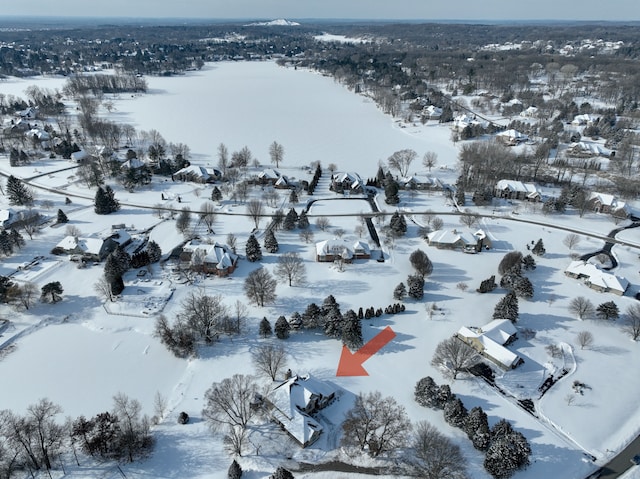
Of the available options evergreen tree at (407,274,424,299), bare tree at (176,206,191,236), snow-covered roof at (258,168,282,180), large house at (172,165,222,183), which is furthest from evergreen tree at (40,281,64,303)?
snow-covered roof at (258,168,282,180)

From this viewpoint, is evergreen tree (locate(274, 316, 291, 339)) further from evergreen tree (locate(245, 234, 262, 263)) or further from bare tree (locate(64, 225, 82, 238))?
bare tree (locate(64, 225, 82, 238))

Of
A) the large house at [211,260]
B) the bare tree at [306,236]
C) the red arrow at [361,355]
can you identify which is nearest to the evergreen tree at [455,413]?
the red arrow at [361,355]

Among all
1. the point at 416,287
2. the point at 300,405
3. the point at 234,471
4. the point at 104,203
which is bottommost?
the point at 234,471

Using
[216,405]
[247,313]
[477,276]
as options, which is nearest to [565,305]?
[477,276]

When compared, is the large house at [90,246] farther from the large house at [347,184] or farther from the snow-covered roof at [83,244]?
the large house at [347,184]

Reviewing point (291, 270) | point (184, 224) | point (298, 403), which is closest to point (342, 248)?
point (291, 270)

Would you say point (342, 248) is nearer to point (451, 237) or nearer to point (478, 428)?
point (451, 237)
